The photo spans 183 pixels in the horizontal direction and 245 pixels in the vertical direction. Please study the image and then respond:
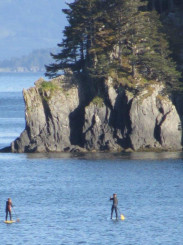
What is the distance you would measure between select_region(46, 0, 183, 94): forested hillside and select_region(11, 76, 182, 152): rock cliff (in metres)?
2.31

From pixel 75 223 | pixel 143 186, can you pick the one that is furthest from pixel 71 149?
pixel 75 223

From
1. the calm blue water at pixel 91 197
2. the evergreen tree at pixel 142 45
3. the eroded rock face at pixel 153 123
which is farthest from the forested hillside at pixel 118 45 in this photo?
the calm blue water at pixel 91 197

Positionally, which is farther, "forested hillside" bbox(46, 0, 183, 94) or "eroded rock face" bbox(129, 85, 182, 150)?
"forested hillside" bbox(46, 0, 183, 94)

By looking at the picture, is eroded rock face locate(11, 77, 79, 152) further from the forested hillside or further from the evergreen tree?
the evergreen tree

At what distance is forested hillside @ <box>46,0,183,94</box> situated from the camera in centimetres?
9331

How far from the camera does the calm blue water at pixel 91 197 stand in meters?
53.8

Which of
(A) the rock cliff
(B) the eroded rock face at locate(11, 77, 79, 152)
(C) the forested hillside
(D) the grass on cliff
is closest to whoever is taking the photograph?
(A) the rock cliff

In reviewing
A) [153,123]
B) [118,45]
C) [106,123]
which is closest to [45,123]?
[106,123]

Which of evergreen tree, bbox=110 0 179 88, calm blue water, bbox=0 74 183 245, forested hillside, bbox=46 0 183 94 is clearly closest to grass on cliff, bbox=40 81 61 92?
forested hillside, bbox=46 0 183 94

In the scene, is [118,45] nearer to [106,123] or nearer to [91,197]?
[106,123]

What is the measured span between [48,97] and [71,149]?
6.48 metres

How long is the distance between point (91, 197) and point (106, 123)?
24.8 meters

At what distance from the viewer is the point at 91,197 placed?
67.2 metres

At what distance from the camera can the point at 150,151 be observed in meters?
90.6
